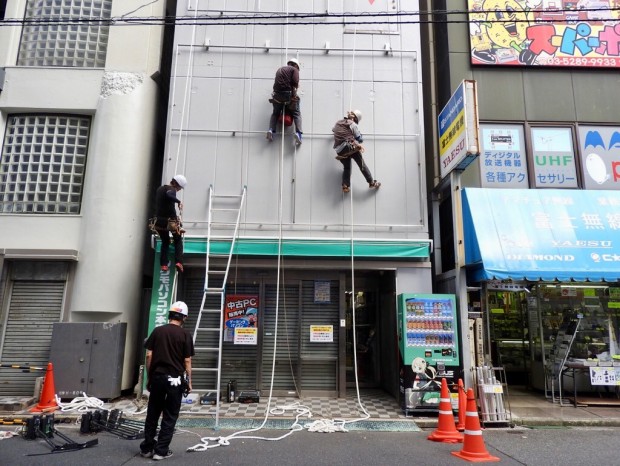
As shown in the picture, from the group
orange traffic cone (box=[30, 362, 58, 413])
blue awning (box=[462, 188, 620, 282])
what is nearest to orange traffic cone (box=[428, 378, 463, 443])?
blue awning (box=[462, 188, 620, 282])

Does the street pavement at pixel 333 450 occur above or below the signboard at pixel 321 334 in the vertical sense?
below

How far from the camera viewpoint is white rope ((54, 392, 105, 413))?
7727 mm

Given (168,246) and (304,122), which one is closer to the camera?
(168,246)

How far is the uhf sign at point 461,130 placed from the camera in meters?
7.98

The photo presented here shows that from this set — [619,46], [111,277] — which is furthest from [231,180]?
[619,46]

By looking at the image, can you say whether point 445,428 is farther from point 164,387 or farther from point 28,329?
point 28,329

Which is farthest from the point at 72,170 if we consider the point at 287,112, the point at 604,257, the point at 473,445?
the point at 604,257

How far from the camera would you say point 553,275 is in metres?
7.70

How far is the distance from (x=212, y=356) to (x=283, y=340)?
1.54 metres

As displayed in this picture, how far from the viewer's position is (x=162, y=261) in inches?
336

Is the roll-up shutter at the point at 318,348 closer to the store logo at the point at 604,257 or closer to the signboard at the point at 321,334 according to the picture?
the signboard at the point at 321,334

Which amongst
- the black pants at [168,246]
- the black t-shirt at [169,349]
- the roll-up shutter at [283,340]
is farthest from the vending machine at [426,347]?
the black pants at [168,246]

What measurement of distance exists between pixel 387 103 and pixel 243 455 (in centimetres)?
764

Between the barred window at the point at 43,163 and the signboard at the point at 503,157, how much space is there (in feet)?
29.7
